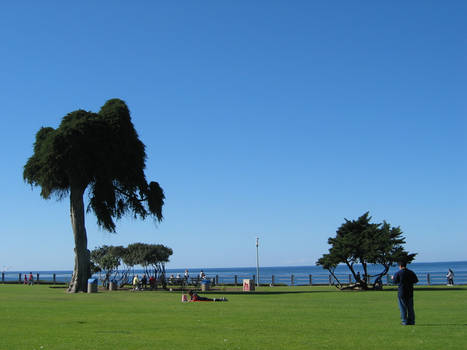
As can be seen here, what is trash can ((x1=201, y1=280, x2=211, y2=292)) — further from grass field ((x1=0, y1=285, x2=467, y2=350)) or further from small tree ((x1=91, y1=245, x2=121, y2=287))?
grass field ((x1=0, y1=285, x2=467, y2=350))

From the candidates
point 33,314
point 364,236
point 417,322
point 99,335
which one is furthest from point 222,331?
point 364,236

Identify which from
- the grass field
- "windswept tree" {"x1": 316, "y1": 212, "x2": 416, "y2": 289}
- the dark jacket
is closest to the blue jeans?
the dark jacket

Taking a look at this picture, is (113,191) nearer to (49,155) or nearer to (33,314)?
(49,155)

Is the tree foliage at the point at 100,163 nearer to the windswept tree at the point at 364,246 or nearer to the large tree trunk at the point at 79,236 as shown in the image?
the large tree trunk at the point at 79,236

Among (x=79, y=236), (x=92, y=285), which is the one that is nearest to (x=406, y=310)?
(x=92, y=285)

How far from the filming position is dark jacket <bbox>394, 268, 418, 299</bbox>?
15.2m

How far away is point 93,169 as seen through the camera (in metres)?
41.6

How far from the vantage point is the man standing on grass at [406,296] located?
1520 centimetres

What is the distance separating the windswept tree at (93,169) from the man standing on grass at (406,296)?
29.2 metres

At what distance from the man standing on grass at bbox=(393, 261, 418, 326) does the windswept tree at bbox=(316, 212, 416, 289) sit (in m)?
25.4

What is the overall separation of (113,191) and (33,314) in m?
24.8

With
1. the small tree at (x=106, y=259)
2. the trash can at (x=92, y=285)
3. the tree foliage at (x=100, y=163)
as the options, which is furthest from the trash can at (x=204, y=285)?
the small tree at (x=106, y=259)

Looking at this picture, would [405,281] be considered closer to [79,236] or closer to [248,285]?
[248,285]

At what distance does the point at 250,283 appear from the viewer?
42.1 metres
